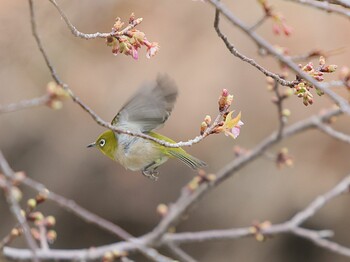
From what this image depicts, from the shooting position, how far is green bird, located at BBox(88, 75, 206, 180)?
9.06 feet

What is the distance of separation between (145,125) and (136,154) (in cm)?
35

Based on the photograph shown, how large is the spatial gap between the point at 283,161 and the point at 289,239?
17.8 feet

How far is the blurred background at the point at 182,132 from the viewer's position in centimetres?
760

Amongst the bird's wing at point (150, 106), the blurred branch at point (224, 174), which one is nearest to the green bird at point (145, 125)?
the bird's wing at point (150, 106)

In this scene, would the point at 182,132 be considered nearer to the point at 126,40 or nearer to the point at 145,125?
the point at 145,125

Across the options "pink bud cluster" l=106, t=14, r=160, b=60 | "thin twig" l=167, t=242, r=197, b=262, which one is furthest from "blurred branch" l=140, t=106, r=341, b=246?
"pink bud cluster" l=106, t=14, r=160, b=60

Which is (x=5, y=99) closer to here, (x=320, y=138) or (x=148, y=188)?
(x=148, y=188)

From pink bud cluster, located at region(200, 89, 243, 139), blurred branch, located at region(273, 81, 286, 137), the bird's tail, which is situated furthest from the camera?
the bird's tail

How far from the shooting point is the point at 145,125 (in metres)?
2.98

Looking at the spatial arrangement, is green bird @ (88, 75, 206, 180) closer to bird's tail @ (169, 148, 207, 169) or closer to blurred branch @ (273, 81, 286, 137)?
bird's tail @ (169, 148, 207, 169)

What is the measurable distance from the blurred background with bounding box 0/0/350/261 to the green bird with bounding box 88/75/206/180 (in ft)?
13.5

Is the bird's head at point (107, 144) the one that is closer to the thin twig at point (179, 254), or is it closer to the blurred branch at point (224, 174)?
the blurred branch at point (224, 174)

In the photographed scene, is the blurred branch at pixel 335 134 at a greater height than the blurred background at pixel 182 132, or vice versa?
the blurred background at pixel 182 132

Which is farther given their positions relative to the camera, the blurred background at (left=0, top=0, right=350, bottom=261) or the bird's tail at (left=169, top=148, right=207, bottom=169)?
the blurred background at (left=0, top=0, right=350, bottom=261)
